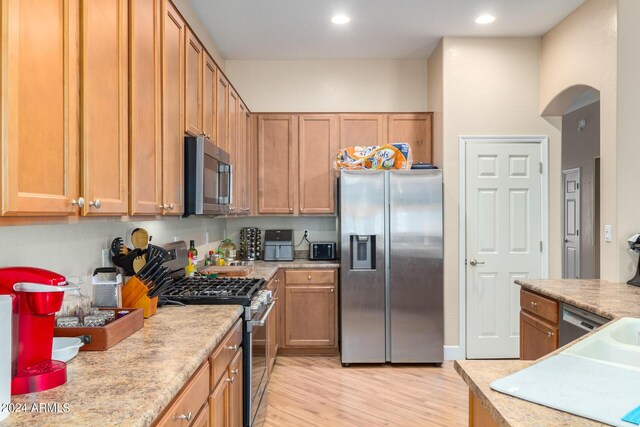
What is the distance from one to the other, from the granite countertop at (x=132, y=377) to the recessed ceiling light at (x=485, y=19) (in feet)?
10.5

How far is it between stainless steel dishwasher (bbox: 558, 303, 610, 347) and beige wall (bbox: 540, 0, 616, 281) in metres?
0.77

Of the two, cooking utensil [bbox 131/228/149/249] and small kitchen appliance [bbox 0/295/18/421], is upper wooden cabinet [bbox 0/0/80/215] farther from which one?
cooking utensil [bbox 131/228/149/249]

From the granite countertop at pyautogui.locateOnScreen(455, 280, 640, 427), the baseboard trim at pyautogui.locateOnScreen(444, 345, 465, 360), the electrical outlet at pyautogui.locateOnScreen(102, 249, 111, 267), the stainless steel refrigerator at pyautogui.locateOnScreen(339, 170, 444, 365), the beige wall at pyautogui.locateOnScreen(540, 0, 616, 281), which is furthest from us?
the baseboard trim at pyautogui.locateOnScreen(444, 345, 465, 360)

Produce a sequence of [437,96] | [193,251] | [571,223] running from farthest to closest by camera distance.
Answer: [571,223], [437,96], [193,251]

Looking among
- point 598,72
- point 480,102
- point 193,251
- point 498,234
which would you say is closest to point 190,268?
point 193,251

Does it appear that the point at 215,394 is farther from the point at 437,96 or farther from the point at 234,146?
the point at 437,96

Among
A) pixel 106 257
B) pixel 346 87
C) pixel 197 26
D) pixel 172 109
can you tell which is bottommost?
pixel 106 257

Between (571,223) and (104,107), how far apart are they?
6.27 m

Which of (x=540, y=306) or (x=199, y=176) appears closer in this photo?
(x=199, y=176)

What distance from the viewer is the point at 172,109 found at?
6.83 ft

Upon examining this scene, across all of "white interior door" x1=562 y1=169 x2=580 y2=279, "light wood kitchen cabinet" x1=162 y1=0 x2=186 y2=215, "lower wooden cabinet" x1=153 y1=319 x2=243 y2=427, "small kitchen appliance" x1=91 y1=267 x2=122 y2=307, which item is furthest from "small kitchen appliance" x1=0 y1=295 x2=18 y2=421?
"white interior door" x1=562 y1=169 x2=580 y2=279

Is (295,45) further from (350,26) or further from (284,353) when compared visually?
(284,353)

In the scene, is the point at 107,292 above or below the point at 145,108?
below

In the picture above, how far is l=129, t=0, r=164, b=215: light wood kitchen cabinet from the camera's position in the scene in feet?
5.40
